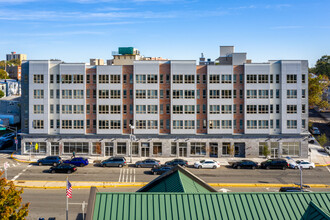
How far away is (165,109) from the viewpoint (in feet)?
197

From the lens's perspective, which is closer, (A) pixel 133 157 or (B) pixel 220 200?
(B) pixel 220 200

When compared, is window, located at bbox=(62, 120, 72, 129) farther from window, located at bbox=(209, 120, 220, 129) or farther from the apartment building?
window, located at bbox=(209, 120, 220, 129)

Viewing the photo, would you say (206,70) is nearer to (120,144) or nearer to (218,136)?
(218,136)

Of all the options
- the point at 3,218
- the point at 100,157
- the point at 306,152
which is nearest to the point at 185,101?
the point at 100,157

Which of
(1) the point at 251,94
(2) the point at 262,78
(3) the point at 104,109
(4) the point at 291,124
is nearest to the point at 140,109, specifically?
(3) the point at 104,109

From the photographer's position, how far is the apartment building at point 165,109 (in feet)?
194

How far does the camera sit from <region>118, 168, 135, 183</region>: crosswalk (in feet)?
148

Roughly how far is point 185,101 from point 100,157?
19193mm

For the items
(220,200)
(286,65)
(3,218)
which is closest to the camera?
(220,200)

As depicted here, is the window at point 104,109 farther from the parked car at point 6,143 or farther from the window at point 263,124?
the window at point 263,124

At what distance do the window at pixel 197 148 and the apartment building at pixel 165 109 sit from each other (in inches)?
7.5

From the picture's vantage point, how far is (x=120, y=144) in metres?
60.0

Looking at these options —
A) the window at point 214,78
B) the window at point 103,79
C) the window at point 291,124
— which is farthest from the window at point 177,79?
the window at point 291,124

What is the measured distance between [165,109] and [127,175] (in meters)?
16.8
